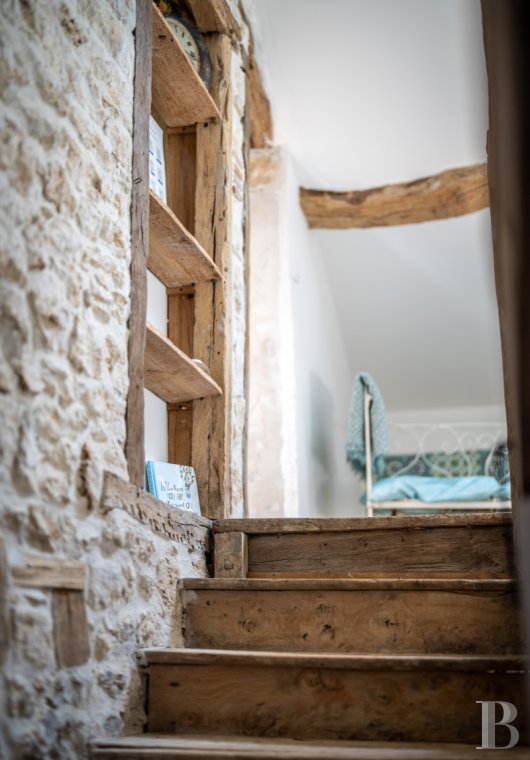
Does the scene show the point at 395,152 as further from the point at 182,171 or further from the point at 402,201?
the point at 182,171

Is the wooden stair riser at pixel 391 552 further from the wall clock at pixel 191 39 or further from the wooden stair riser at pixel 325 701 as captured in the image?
the wall clock at pixel 191 39

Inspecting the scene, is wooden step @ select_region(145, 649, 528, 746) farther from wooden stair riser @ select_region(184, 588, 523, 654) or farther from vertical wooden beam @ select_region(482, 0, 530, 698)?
vertical wooden beam @ select_region(482, 0, 530, 698)

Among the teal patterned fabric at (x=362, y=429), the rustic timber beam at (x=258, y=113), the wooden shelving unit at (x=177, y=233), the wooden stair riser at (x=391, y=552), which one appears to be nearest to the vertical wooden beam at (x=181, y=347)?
the wooden shelving unit at (x=177, y=233)

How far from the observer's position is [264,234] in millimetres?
4934

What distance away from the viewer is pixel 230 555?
7.92 feet

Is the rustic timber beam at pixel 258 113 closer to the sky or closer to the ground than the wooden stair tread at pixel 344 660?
closer to the sky

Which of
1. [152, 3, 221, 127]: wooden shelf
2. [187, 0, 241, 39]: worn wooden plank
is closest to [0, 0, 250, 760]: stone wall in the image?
[152, 3, 221, 127]: wooden shelf

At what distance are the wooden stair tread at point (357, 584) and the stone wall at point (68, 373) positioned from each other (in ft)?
0.36

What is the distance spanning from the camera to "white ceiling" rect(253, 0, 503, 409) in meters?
4.43

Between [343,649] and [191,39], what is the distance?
Answer: 93.8 inches

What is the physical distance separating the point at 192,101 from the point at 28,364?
6.00 ft

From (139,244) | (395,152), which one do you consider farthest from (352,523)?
(395,152)

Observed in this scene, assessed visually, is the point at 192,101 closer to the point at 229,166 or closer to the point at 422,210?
the point at 229,166

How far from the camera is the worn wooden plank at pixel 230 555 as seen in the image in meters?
2.40
